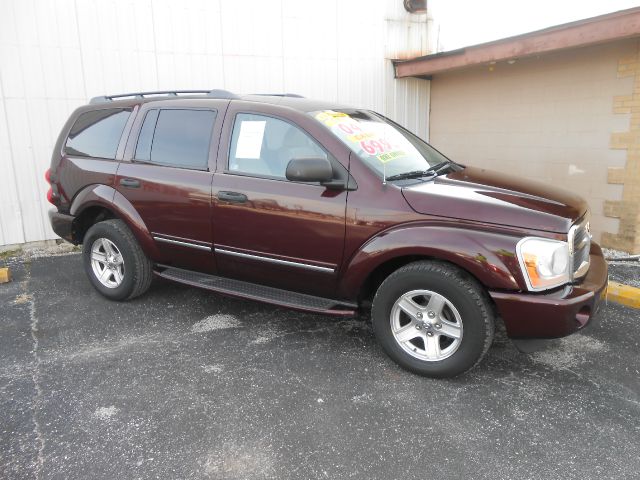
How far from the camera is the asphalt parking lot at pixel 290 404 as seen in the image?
2402mm

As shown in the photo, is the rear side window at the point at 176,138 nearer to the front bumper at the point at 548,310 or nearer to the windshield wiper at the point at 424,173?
the windshield wiper at the point at 424,173

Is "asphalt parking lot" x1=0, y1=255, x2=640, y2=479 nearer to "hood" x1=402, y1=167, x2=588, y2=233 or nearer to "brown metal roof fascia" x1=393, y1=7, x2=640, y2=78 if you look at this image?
"hood" x1=402, y1=167, x2=588, y2=233

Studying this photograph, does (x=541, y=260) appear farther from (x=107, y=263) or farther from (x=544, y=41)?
(x=544, y=41)

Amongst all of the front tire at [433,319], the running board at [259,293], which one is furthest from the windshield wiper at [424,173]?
the running board at [259,293]

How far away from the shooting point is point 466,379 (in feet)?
10.4

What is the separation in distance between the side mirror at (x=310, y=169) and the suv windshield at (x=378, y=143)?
287mm

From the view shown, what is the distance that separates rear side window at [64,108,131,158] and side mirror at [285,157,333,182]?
201cm

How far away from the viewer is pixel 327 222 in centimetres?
330

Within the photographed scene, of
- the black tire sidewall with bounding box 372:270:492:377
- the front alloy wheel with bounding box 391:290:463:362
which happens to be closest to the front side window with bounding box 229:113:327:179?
the black tire sidewall with bounding box 372:270:492:377

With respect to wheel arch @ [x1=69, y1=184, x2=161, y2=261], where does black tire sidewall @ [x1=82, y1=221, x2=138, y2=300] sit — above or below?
below

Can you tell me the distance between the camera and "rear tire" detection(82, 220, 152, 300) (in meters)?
4.29

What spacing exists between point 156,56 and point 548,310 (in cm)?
591

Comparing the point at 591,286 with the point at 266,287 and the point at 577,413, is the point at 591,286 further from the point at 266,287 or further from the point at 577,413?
the point at 266,287

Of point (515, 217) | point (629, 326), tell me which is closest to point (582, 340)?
point (629, 326)
